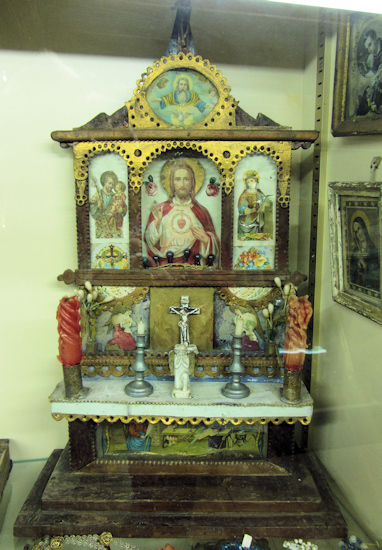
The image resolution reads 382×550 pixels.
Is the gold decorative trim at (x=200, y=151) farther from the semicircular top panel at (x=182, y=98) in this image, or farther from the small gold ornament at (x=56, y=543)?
the small gold ornament at (x=56, y=543)

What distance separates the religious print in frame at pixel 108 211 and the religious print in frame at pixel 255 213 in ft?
1.95

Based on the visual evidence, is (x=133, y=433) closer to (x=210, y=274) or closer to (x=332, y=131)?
(x=210, y=274)

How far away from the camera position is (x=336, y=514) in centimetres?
210

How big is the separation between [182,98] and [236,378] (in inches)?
57.1

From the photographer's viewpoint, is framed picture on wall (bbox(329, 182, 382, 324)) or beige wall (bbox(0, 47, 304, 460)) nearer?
framed picture on wall (bbox(329, 182, 382, 324))

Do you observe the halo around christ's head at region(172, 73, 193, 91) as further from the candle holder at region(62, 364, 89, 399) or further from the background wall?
the candle holder at region(62, 364, 89, 399)

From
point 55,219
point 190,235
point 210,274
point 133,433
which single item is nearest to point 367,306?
point 210,274

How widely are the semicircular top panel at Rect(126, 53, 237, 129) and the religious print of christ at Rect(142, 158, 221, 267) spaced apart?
227mm

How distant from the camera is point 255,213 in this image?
7.62ft

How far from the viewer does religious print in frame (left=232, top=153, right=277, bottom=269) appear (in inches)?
90.6

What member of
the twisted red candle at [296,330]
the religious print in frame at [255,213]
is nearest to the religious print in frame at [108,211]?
the religious print in frame at [255,213]

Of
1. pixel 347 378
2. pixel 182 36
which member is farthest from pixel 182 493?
pixel 182 36

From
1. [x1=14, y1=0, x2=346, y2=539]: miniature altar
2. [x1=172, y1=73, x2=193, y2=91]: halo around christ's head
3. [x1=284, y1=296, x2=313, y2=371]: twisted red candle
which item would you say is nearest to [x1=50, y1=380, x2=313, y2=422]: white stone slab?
[x1=14, y1=0, x2=346, y2=539]: miniature altar

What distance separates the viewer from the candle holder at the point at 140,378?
7.13 feet
